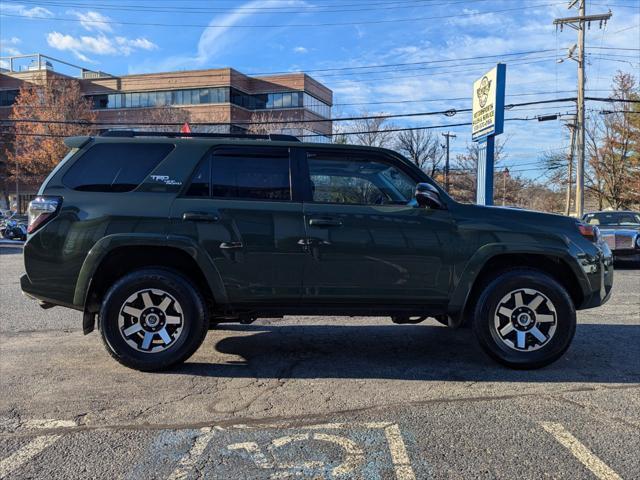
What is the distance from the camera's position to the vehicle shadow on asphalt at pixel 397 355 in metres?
4.49

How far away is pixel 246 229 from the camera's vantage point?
438cm

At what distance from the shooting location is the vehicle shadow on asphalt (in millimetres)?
4488

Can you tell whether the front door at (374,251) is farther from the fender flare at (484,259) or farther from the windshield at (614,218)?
the windshield at (614,218)

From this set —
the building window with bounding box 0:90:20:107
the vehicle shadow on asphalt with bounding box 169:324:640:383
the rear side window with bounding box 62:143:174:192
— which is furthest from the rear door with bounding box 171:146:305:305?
the building window with bounding box 0:90:20:107

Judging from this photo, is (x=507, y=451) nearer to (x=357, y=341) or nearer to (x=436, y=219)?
(x=436, y=219)

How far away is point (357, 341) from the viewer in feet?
18.5

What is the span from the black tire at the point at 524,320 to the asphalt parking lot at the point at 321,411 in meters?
0.18

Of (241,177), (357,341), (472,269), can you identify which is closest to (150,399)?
(241,177)

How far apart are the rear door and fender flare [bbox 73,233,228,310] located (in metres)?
0.07

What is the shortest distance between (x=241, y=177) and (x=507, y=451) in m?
2.96

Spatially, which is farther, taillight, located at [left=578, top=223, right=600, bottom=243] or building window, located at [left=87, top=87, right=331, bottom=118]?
building window, located at [left=87, top=87, right=331, bottom=118]

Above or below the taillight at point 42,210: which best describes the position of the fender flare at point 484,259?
below

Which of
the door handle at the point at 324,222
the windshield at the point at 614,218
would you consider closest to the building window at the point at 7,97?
the windshield at the point at 614,218

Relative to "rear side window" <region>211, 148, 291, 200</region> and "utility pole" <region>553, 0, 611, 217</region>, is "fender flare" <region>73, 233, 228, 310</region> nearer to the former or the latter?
"rear side window" <region>211, 148, 291, 200</region>
